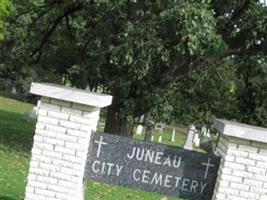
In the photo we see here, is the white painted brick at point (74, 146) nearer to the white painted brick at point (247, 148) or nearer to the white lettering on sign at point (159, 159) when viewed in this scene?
the white lettering on sign at point (159, 159)

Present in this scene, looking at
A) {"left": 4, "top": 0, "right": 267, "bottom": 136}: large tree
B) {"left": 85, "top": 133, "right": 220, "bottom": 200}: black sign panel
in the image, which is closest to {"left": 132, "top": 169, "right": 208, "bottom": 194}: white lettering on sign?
{"left": 85, "top": 133, "right": 220, "bottom": 200}: black sign panel

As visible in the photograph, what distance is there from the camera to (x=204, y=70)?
1800 centimetres

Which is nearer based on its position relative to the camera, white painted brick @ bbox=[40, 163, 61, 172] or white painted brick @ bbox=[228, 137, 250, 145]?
white painted brick @ bbox=[228, 137, 250, 145]

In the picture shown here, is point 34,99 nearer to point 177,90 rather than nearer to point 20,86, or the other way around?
point 20,86

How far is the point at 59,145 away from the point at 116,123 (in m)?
9.96

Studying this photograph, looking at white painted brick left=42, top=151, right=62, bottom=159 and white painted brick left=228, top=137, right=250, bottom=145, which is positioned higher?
white painted brick left=228, top=137, right=250, bottom=145

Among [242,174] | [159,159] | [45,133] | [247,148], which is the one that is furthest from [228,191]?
[45,133]

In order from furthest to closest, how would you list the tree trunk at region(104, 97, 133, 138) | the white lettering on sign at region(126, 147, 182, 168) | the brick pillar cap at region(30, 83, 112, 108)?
the tree trunk at region(104, 97, 133, 138) < the white lettering on sign at region(126, 147, 182, 168) < the brick pillar cap at region(30, 83, 112, 108)

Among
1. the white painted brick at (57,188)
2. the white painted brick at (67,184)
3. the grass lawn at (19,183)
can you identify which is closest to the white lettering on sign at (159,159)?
the white painted brick at (67,184)

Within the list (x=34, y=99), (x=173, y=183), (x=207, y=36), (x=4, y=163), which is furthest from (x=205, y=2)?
(x=34, y=99)

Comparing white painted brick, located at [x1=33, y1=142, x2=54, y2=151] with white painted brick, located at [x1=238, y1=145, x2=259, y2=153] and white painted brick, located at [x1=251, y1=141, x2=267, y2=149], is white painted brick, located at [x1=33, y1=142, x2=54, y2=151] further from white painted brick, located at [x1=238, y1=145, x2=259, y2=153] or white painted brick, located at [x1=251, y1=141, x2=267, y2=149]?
white painted brick, located at [x1=251, y1=141, x2=267, y2=149]

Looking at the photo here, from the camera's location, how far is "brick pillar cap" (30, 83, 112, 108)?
7926 millimetres

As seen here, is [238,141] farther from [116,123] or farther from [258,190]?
[116,123]

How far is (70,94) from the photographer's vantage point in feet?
26.2
